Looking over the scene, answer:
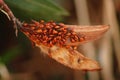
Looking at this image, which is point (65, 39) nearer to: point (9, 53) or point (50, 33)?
point (50, 33)

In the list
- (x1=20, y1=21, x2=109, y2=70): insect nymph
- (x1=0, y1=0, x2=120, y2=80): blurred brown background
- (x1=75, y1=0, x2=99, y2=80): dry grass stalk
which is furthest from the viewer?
(x1=75, y1=0, x2=99, y2=80): dry grass stalk

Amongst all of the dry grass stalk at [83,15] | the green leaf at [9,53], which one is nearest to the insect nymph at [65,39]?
the green leaf at [9,53]

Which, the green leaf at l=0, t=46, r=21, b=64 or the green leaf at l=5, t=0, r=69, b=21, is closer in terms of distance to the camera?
the green leaf at l=5, t=0, r=69, b=21

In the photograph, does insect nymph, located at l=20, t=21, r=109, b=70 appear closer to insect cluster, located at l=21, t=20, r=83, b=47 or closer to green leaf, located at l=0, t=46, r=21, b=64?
insect cluster, located at l=21, t=20, r=83, b=47

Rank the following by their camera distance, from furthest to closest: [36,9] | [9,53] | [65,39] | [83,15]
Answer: [83,15] → [9,53] → [36,9] → [65,39]

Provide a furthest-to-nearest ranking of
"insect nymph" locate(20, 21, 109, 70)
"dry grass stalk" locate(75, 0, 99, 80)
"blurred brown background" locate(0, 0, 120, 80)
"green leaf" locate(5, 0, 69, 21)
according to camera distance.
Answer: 1. "dry grass stalk" locate(75, 0, 99, 80)
2. "blurred brown background" locate(0, 0, 120, 80)
3. "green leaf" locate(5, 0, 69, 21)
4. "insect nymph" locate(20, 21, 109, 70)

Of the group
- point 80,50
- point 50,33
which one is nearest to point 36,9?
point 50,33

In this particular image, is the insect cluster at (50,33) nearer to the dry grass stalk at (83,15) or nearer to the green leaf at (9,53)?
the green leaf at (9,53)

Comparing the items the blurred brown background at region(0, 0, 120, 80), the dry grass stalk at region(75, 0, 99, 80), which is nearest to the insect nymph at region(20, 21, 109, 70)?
the blurred brown background at region(0, 0, 120, 80)
